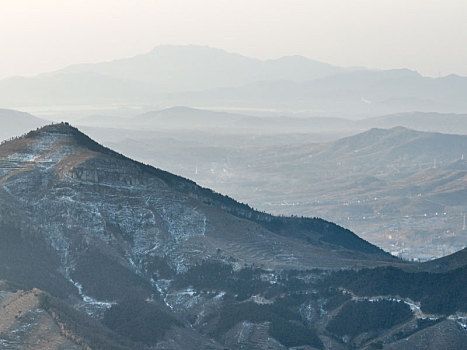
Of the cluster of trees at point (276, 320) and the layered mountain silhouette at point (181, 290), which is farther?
the cluster of trees at point (276, 320)

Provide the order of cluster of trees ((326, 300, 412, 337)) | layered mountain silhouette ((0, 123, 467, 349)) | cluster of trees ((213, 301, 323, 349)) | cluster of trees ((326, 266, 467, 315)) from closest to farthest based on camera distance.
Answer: layered mountain silhouette ((0, 123, 467, 349)) < cluster of trees ((213, 301, 323, 349)) < cluster of trees ((326, 300, 412, 337)) < cluster of trees ((326, 266, 467, 315))

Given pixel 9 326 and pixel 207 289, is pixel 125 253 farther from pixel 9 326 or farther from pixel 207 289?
pixel 9 326

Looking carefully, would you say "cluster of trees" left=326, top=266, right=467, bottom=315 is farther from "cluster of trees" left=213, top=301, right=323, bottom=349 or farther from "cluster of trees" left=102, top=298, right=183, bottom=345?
"cluster of trees" left=102, top=298, right=183, bottom=345

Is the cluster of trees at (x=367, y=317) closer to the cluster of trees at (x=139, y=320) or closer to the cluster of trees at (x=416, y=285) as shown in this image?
the cluster of trees at (x=416, y=285)

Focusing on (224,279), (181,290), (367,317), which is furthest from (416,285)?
(181,290)

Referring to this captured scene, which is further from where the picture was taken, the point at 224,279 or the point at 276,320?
the point at 224,279

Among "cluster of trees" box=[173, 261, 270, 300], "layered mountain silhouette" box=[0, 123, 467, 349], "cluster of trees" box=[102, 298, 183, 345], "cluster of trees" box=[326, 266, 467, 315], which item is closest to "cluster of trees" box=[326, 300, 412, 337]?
"layered mountain silhouette" box=[0, 123, 467, 349]

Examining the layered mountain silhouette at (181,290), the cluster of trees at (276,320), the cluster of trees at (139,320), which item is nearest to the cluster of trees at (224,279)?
the layered mountain silhouette at (181,290)

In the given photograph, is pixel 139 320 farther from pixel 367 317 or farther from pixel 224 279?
pixel 367 317

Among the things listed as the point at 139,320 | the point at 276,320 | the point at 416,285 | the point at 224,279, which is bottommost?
the point at 139,320
